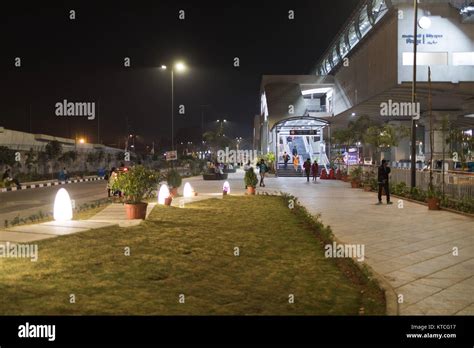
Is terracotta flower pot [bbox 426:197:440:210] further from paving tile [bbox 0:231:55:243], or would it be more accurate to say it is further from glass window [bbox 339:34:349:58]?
glass window [bbox 339:34:349:58]

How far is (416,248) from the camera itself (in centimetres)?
975

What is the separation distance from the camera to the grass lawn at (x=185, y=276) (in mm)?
5664

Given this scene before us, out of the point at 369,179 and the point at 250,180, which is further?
the point at 369,179

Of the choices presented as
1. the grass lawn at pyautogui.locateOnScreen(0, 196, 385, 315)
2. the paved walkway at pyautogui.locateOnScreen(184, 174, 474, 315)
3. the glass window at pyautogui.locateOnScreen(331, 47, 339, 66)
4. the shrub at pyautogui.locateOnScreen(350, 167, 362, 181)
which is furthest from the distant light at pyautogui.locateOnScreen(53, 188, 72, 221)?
the glass window at pyautogui.locateOnScreen(331, 47, 339, 66)

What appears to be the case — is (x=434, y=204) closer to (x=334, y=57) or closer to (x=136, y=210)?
(x=136, y=210)

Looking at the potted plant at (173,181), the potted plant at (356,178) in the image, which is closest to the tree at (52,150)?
the potted plant at (173,181)

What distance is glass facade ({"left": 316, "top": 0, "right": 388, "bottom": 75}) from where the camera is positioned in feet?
177

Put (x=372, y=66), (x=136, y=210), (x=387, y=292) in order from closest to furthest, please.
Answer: (x=387, y=292), (x=136, y=210), (x=372, y=66)

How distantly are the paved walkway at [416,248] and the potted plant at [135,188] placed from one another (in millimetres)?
4710

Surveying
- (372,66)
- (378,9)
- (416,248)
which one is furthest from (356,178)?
(378,9)

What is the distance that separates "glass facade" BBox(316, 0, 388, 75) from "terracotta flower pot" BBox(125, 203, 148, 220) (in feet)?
147

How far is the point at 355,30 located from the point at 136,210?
55.4 meters

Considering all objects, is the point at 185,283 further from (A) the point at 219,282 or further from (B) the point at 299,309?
(B) the point at 299,309
